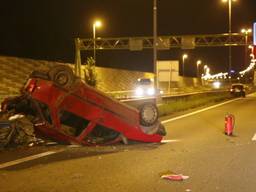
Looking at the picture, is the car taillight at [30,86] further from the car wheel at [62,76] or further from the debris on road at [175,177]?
the debris on road at [175,177]

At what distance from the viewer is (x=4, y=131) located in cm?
1331

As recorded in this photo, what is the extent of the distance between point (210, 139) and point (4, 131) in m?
6.04

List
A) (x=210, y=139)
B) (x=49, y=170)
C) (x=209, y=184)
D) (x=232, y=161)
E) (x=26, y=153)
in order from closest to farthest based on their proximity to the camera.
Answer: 1. (x=209, y=184)
2. (x=49, y=170)
3. (x=232, y=161)
4. (x=26, y=153)
5. (x=210, y=139)

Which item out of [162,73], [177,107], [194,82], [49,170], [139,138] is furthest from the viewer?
[194,82]

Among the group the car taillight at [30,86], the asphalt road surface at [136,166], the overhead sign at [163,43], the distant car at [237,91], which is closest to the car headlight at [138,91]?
the overhead sign at [163,43]

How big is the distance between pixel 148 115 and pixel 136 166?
129 inches

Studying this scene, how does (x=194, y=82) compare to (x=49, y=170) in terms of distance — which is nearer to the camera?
(x=49, y=170)

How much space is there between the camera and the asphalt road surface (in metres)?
8.96

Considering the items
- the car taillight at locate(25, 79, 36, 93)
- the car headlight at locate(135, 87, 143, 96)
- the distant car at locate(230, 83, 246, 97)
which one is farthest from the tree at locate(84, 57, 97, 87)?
the car taillight at locate(25, 79, 36, 93)

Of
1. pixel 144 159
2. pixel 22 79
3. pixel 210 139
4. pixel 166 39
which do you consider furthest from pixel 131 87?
pixel 144 159

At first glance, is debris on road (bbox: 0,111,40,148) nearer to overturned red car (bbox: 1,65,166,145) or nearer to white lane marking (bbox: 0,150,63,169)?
overturned red car (bbox: 1,65,166,145)

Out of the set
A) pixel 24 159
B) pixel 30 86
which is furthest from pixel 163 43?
pixel 24 159

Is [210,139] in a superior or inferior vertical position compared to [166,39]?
inferior

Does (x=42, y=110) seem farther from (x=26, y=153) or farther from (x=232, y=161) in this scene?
(x=232, y=161)
